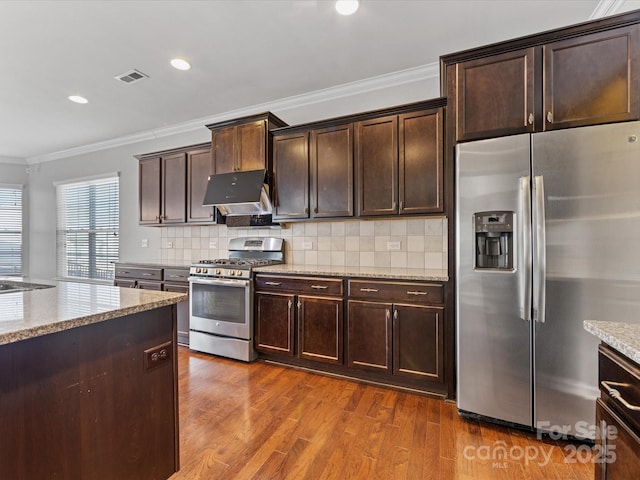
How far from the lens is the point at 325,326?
9.05ft

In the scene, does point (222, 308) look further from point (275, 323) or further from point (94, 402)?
point (94, 402)

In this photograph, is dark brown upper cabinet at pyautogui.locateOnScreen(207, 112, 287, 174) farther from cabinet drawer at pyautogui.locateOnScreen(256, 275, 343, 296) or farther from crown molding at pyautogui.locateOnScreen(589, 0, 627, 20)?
crown molding at pyautogui.locateOnScreen(589, 0, 627, 20)

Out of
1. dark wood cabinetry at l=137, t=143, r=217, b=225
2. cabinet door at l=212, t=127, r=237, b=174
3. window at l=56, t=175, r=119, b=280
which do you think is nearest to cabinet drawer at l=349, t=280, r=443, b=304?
cabinet door at l=212, t=127, r=237, b=174

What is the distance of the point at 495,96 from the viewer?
6.86 feet

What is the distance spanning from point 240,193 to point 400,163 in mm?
1665

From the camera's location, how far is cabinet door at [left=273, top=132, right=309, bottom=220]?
124 inches

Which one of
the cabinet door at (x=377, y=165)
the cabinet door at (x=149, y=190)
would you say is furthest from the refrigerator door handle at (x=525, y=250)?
the cabinet door at (x=149, y=190)

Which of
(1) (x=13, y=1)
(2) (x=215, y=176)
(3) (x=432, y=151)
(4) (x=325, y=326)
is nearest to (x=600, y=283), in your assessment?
(3) (x=432, y=151)

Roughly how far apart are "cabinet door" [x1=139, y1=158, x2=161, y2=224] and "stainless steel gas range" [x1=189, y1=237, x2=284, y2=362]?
52.3 inches

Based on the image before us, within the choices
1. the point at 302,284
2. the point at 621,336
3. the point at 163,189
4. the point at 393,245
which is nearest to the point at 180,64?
the point at 163,189

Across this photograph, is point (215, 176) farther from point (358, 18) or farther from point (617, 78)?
point (617, 78)

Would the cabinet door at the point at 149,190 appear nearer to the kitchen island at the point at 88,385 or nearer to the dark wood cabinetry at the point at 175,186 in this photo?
the dark wood cabinetry at the point at 175,186

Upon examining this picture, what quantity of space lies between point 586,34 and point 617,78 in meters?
0.33

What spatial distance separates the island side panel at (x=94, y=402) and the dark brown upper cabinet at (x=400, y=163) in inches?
78.4
